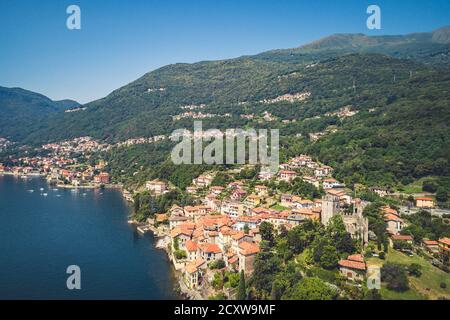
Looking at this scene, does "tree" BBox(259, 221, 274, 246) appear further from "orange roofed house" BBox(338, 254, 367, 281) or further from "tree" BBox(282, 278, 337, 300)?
"tree" BBox(282, 278, 337, 300)

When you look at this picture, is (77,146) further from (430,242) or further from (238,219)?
(430,242)

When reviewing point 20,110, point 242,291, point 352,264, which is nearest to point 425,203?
point 352,264

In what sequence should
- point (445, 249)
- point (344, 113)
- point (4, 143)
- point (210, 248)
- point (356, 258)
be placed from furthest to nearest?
1. point (4, 143)
2. point (344, 113)
3. point (210, 248)
4. point (445, 249)
5. point (356, 258)

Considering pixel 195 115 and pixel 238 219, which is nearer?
pixel 238 219

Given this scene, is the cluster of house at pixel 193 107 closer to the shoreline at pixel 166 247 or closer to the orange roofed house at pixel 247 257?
the shoreline at pixel 166 247

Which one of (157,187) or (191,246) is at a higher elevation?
(157,187)

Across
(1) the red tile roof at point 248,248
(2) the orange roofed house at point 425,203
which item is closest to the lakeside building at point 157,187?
(1) the red tile roof at point 248,248
